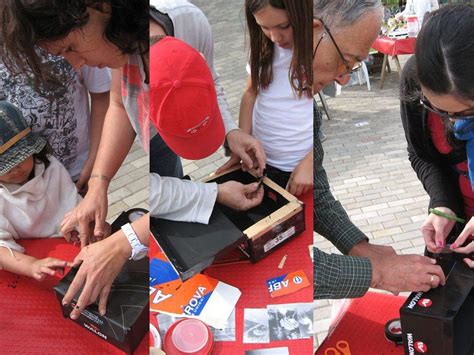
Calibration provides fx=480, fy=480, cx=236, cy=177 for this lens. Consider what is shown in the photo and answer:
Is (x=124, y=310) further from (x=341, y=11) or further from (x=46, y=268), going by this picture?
(x=341, y=11)

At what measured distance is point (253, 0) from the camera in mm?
530

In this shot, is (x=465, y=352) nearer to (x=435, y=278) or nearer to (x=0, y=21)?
(x=435, y=278)

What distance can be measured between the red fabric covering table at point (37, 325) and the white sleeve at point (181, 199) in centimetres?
34

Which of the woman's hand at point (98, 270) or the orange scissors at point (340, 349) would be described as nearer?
the woman's hand at point (98, 270)

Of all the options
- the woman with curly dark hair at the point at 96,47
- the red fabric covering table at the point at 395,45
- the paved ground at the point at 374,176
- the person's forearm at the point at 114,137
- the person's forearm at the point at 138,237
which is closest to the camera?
the woman with curly dark hair at the point at 96,47

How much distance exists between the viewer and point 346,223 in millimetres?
1135

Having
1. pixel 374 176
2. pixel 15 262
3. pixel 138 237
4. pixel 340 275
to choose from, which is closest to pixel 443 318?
pixel 340 275

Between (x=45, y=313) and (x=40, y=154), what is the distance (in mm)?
490

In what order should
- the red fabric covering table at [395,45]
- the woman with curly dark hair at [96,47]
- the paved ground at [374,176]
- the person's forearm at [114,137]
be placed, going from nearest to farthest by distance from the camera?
1. the woman with curly dark hair at [96,47]
2. the person's forearm at [114,137]
3. the paved ground at [374,176]
4. the red fabric covering table at [395,45]

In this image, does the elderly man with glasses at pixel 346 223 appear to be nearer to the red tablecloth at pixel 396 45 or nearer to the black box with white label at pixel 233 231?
the black box with white label at pixel 233 231

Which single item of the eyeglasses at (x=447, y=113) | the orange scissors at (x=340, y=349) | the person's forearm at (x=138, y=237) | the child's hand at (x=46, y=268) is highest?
the eyeglasses at (x=447, y=113)

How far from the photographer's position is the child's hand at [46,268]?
110 centimetres

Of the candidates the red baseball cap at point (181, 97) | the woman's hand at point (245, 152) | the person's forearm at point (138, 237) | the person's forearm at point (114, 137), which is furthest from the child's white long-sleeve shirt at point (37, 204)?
the red baseball cap at point (181, 97)

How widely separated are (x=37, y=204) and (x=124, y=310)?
60 cm
